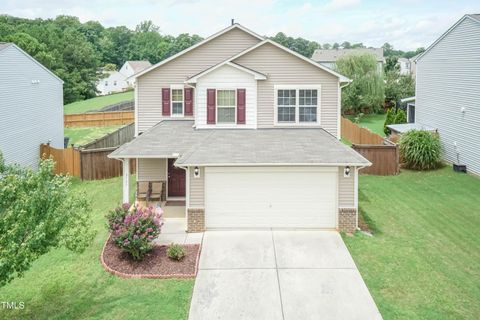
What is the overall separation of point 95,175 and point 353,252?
590 inches

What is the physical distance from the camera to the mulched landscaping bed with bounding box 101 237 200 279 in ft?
39.3

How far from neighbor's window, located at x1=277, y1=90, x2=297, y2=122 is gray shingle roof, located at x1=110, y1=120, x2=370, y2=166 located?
0.53m

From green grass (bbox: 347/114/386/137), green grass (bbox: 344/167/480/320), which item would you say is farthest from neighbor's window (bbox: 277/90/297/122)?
green grass (bbox: 347/114/386/137)

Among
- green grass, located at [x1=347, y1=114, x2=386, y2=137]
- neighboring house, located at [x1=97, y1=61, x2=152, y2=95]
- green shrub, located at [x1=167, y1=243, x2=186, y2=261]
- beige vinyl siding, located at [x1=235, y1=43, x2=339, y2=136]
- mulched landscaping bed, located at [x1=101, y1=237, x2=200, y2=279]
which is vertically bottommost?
mulched landscaping bed, located at [x1=101, y1=237, x2=200, y2=279]

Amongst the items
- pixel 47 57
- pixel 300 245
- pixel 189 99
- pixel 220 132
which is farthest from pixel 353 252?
pixel 47 57

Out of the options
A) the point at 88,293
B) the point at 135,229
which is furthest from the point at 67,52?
the point at 88,293

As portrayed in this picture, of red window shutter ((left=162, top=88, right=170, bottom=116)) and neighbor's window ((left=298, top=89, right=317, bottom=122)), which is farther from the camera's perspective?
red window shutter ((left=162, top=88, right=170, bottom=116))

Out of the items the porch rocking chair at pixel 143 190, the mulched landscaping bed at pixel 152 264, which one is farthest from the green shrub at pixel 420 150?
the mulched landscaping bed at pixel 152 264

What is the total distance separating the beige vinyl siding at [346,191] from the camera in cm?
1501

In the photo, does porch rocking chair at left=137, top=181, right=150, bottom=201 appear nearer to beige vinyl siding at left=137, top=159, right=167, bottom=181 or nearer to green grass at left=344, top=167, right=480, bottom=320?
beige vinyl siding at left=137, top=159, right=167, bottom=181

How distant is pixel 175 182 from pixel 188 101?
12.4ft

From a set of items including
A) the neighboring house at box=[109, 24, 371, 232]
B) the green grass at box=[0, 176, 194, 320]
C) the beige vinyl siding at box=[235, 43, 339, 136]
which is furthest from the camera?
the beige vinyl siding at box=[235, 43, 339, 136]

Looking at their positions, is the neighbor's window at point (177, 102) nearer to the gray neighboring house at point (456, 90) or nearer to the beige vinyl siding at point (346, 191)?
the beige vinyl siding at point (346, 191)

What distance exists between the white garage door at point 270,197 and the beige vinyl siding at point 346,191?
17 cm
